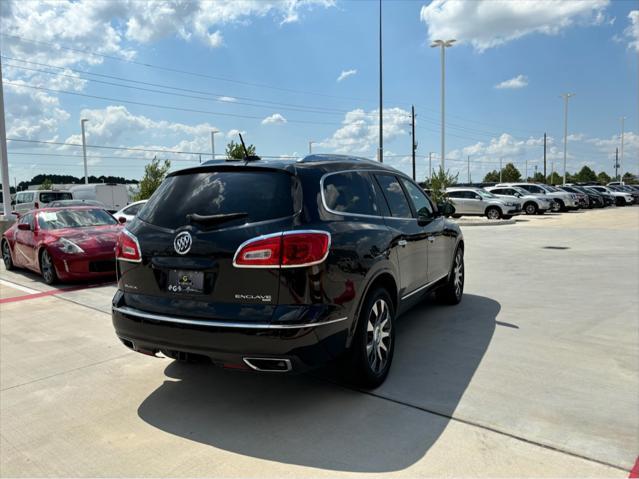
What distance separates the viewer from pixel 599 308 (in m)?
6.65

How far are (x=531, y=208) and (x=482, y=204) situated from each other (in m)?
6.11

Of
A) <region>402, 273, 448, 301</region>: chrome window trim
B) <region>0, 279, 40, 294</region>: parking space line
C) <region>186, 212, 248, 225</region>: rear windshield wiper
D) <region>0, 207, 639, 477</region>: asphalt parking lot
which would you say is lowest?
<region>0, 207, 639, 477</region>: asphalt parking lot

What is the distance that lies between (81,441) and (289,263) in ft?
5.75

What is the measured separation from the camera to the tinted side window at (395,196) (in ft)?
15.6

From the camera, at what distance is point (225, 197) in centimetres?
360

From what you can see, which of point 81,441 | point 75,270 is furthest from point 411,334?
point 75,270

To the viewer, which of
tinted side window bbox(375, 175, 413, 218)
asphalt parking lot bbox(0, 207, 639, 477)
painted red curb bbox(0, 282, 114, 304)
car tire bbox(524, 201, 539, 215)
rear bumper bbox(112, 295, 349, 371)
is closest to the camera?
asphalt parking lot bbox(0, 207, 639, 477)

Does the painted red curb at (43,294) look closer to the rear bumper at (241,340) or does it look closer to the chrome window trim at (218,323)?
the chrome window trim at (218,323)

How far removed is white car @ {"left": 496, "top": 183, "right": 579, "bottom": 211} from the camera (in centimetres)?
3319

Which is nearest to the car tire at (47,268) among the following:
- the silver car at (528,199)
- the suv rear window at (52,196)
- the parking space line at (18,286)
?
the parking space line at (18,286)

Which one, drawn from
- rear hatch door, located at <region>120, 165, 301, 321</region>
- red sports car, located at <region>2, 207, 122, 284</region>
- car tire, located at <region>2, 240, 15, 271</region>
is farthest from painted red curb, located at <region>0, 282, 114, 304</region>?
rear hatch door, located at <region>120, 165, 301, 321</region>

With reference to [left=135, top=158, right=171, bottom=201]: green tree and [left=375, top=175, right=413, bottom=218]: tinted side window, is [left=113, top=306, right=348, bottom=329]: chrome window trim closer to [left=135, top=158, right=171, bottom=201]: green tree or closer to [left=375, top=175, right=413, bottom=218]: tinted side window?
[left=375, top=175, right=413, bottom=218]: tinted side window

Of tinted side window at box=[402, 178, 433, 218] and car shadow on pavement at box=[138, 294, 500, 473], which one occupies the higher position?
tinted side window at box=[402, 178, 433, 218]

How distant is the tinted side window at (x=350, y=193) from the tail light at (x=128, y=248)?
1430 mm
